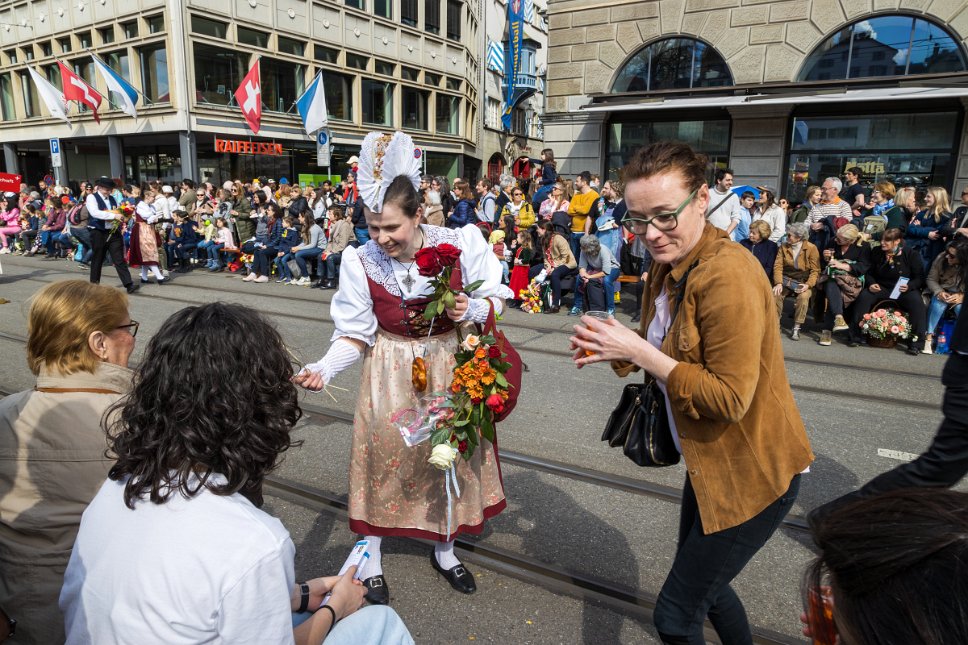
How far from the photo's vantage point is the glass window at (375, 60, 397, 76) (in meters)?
32.1

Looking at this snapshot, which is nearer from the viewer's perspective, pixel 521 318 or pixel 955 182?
pixel 521 318

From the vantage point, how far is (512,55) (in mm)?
41062

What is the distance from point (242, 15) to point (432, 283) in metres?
28.1

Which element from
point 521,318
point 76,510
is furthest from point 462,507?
point 521,318

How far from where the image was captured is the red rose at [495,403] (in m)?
2.76

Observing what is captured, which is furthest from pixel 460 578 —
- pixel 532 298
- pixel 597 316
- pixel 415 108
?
pixel 415 108

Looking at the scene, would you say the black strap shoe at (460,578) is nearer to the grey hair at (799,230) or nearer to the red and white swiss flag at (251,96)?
the grey hair at (799,230)

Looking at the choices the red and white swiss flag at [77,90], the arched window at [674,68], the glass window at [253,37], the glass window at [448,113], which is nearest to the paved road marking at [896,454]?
the arched window at [674,68]

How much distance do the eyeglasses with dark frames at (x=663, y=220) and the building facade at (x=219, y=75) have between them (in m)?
26.4

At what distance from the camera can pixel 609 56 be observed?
15.9 meters

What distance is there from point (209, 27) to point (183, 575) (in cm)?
2902

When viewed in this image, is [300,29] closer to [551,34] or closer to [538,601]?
[551,34]

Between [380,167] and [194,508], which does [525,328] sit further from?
[194,508]

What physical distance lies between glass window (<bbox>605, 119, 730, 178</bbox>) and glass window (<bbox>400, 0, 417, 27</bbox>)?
2104 cm
